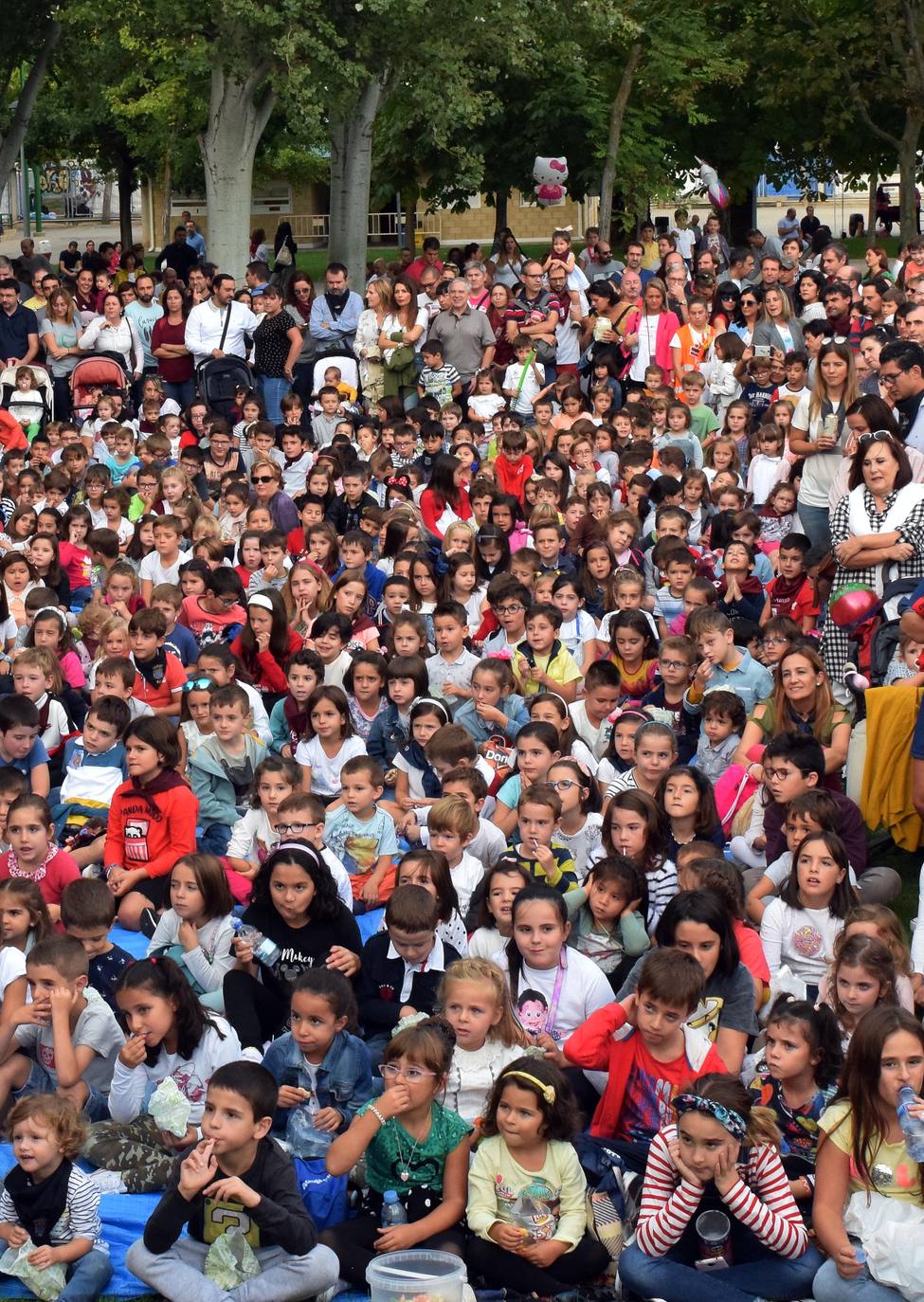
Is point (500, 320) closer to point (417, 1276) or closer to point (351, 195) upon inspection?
point (351, 195)

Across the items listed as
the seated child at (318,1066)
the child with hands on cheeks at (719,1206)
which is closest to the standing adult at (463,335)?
the seated child at (318,1066)

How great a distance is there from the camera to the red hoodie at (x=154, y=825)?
779 cm

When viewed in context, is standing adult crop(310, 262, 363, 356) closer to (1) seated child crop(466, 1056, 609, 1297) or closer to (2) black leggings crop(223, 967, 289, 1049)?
(2) black leggings crop(223, 967, 289, 1049)

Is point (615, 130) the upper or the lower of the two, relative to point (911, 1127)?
upper

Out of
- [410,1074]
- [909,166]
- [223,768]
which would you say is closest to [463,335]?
[223,768]

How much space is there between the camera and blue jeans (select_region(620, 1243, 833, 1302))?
5.01 metres

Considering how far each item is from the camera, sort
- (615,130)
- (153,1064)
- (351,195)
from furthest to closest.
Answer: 1. (615,130)
2. (351,195)
3. (153,1064)

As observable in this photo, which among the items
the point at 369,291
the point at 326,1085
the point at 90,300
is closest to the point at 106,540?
the point at 369,291

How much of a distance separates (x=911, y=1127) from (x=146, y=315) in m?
13.0

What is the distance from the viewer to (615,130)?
24.8 metres

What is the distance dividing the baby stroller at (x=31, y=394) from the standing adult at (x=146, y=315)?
1028 millimetres

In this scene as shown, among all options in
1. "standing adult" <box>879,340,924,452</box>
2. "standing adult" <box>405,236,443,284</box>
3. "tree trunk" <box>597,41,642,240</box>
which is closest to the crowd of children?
"standing adult" <box>879,340,924,452</box>

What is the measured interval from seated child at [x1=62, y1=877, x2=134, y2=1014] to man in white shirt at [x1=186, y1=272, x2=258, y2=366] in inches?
372

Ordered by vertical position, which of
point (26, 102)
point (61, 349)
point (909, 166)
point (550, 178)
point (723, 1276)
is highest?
point (26, 102)
